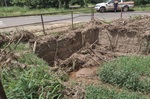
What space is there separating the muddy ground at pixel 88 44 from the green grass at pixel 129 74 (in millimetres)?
752

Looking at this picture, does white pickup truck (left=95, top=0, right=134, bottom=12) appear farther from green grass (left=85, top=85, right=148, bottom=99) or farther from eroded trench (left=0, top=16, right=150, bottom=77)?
green grass (left=85, top=85, right=148, bottom=99)

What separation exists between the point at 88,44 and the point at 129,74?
174 inches

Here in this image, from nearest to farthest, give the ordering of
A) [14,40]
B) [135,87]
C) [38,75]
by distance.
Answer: [38,75] → [135,87] → [14,40]

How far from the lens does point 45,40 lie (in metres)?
9.99

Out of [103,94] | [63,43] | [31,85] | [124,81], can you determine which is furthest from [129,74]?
[31,85]

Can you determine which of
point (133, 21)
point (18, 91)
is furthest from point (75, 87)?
point (133, 21)

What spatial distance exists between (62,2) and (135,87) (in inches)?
855

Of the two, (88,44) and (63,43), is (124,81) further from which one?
(88,44)

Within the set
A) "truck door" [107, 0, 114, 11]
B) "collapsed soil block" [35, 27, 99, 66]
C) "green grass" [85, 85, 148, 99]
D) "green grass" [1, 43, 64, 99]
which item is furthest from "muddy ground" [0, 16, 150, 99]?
"truck door" [107, 0, 114, 11]

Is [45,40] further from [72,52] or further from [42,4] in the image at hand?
[42,4]

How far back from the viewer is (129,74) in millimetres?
8344

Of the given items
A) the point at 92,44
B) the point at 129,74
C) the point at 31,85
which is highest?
the point at 31,85

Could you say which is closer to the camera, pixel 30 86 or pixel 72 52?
pixel 30 86

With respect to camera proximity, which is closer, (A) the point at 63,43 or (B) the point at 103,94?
(B) the point at 103,94
